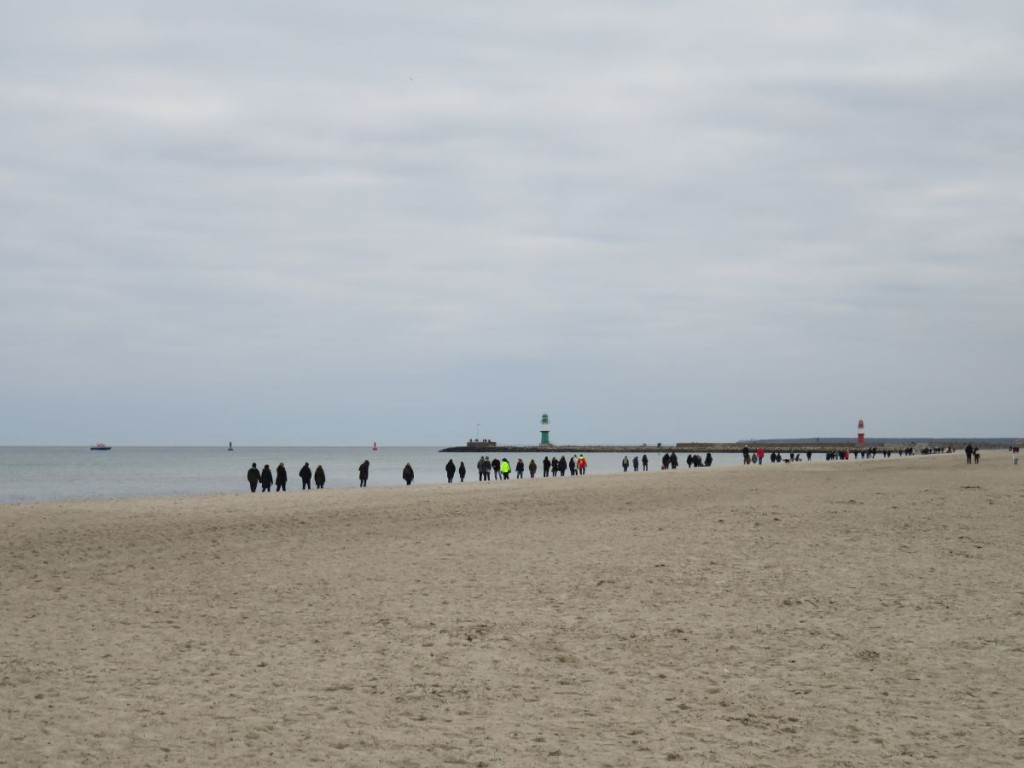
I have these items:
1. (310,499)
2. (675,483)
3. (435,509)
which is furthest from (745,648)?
(675,483)

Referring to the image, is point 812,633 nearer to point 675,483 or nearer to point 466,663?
point 466,663

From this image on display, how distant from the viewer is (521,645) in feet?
32.0

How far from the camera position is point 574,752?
6.62 metres

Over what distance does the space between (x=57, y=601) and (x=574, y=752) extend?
839 cm

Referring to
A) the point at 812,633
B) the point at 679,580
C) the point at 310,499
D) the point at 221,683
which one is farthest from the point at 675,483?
the point at 221,683

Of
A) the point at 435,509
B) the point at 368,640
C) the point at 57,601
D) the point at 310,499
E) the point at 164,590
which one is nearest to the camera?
the point at 368,640

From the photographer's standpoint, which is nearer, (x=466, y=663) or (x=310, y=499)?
(x=466, y=663)

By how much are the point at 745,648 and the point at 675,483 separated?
27.6 meters

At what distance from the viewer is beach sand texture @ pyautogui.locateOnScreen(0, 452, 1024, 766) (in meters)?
6.82

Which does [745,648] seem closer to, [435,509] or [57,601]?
[57,601]

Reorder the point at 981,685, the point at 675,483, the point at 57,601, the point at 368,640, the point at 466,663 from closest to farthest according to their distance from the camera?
the point at 981,685 → the point at 466,663 → the point at 368,640 → the point at 57,601 → the point at 675,483

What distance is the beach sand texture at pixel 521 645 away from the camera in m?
6.82

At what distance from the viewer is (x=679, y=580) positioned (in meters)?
13.3

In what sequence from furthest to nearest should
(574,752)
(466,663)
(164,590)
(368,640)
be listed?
(164,590) < (368,640) < (466,663) < (574,752)
